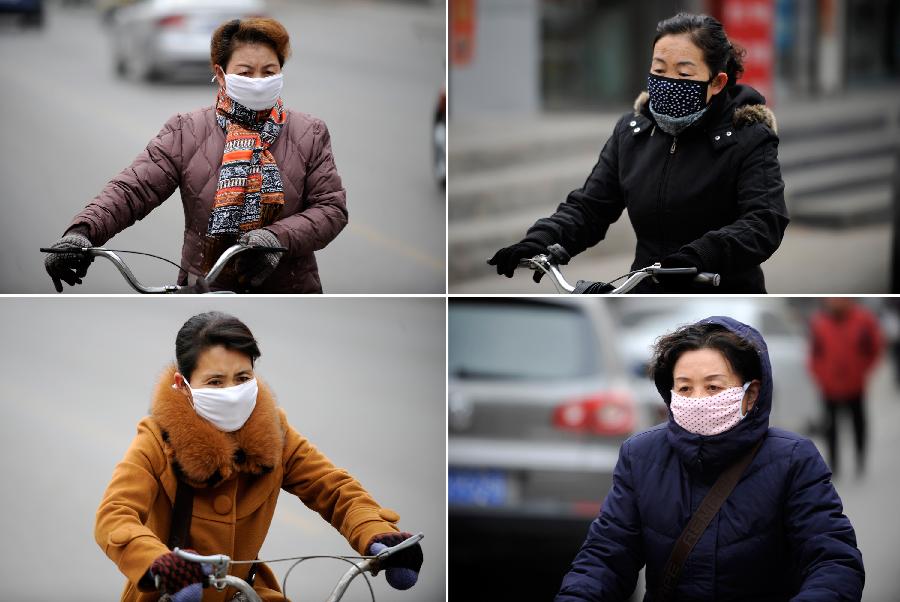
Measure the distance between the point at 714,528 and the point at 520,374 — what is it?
293 cm

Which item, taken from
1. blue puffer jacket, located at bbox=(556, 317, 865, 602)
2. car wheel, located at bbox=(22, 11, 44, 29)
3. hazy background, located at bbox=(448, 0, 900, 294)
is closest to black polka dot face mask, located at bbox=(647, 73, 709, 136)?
hazy background, located at bbox=(448, 0, 900, 294)

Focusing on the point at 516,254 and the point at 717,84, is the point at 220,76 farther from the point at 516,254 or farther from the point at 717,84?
the point at 717,84

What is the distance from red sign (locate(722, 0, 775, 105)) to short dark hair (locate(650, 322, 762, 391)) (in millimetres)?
1858

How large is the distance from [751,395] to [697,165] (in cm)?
77

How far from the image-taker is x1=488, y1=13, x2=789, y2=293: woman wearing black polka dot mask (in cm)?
385

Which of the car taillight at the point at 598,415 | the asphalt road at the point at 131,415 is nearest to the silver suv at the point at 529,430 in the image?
the car taillight at the point at 598,415

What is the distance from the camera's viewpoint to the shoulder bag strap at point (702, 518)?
11.2ft

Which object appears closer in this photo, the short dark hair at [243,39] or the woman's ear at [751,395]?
the woman's ear at [751,395]

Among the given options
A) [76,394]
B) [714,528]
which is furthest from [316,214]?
[714,528]

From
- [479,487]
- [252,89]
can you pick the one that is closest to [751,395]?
[252,89]

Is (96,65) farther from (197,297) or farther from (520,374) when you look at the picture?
(520,374)

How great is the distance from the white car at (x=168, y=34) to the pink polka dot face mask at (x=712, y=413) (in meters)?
1.91

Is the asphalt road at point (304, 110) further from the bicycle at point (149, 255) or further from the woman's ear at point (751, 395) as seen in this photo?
the woman's ear at point (751, 395)

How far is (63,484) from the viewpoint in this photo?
187 inches
